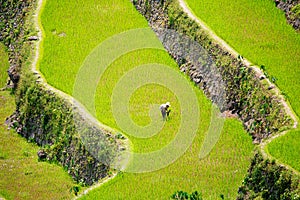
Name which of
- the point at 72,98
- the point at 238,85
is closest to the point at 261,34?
the point at 238,85

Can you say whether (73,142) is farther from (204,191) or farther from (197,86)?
(204,191)

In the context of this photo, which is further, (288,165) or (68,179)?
(68,179)

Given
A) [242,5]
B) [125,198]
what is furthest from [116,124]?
[242,5]

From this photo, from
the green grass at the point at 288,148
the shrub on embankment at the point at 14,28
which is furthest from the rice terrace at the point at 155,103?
the shrub on embankment at the point at 14,28

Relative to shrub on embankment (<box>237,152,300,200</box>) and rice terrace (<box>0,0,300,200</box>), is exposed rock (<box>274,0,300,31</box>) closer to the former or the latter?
rice terrace (<box>0,0,300,200</box>)

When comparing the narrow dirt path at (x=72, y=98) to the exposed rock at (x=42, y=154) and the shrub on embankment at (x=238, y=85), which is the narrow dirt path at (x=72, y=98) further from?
the exposed rock at (x=42, y=154)

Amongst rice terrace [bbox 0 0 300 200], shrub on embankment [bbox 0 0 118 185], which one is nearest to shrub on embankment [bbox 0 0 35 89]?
shrub on embankment [bbox 0 0 118 185]
